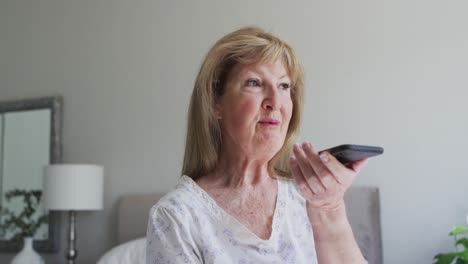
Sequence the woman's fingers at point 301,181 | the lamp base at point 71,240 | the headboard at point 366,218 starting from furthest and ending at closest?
the lamp base at point 71,240
the headboard at point 366,218
the woman's fingers at point 301,181

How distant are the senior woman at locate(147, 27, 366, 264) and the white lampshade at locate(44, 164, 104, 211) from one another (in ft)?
6.62

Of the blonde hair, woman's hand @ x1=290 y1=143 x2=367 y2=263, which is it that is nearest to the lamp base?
the blonde hair

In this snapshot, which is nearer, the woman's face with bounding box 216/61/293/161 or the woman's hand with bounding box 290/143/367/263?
the woman's hand with bounding box 290/143/367/263

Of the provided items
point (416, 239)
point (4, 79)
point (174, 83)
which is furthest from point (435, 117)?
point (4, 79)

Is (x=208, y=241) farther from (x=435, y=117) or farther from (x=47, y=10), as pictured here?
(x=47, y=10)

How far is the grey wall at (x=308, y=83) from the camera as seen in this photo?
2.53 meters

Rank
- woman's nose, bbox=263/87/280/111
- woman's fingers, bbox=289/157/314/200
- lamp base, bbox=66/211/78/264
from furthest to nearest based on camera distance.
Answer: lamp base, bbox=66/211/78/264, woman's nose, bbox=263/87/280/111, woman's fingers, bbox=289/157/314/200

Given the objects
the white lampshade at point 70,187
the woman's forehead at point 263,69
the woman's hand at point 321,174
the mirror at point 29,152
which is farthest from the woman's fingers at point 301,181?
the mirror at point 29,152

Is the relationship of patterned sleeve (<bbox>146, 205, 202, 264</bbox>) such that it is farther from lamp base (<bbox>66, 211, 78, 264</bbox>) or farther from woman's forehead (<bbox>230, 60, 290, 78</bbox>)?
lamp base (<bbox>66, 211, 78, 264</bbox>)

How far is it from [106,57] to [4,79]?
0.93 meters

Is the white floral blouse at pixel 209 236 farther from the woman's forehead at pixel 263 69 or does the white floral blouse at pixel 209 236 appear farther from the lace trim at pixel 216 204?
the woman's forehead at pixel 263 69

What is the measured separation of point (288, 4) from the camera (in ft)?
9.60

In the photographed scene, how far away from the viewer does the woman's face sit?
3.70 ft

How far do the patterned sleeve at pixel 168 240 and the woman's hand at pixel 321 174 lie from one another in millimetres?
247
